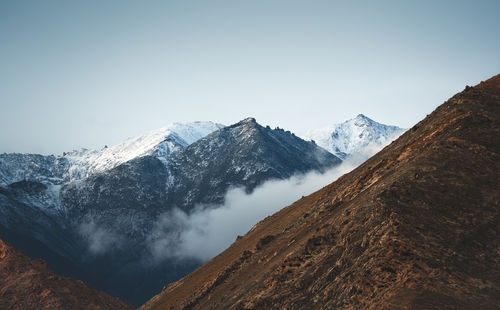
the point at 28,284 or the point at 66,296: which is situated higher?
the point at 28,284

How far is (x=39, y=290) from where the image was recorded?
116 m

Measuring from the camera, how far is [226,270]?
6500 centimetres

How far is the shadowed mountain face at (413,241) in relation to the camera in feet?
108

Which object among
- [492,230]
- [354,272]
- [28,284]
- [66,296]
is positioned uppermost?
[28,284]

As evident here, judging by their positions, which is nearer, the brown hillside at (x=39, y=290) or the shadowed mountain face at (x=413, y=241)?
the shadowed mountain face at (x=413, y=241)

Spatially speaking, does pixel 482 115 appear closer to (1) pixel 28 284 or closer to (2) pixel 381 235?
(2) pixel 381 235

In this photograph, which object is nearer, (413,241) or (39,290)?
(413,241)

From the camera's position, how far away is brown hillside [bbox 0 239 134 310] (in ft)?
370

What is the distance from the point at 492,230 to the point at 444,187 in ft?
18.4

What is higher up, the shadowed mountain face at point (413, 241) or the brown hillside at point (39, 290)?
the brown hillside at point (39, 290)

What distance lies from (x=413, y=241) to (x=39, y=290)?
108 metres

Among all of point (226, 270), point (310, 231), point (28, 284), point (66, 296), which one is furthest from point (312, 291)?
point (28, 284)

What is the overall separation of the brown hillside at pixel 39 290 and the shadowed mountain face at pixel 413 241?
75.5m

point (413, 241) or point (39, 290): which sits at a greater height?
point (39, 290)
